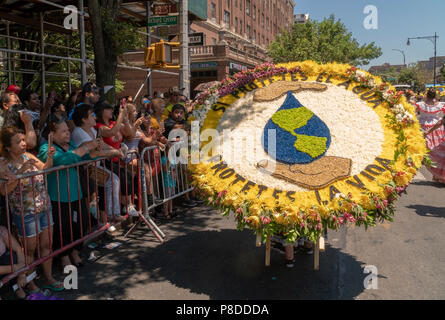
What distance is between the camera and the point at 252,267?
16.1 ft

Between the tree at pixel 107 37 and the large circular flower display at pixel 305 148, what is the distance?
4678 millimetres

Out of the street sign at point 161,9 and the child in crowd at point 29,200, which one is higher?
the street sign at point 161,9

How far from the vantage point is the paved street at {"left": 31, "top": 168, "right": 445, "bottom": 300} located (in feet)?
13.8

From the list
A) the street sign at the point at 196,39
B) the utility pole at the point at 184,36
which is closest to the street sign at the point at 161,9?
the street sign at the point at 196,39

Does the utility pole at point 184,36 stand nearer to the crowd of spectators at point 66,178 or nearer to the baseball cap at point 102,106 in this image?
the crowd of spectators at point 66,178

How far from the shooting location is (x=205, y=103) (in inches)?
203

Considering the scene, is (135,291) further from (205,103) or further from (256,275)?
(205,103)

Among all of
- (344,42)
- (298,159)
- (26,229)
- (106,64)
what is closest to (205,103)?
(298,159)

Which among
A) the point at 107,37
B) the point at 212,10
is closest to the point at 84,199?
the point at 107,37

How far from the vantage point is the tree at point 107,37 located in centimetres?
862

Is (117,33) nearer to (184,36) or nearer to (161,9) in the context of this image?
(184,36)

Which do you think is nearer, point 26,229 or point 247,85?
point 26,229

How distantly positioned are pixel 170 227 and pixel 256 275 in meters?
2.44

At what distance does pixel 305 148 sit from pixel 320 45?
1326 inches
